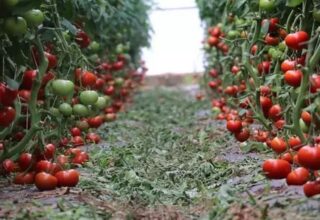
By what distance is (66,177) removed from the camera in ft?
10.5

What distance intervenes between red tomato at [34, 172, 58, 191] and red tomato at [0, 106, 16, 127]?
33cm

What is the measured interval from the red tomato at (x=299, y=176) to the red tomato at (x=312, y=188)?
142 mm

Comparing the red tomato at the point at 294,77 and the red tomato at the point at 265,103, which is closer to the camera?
the red tomato at the point at 294,77

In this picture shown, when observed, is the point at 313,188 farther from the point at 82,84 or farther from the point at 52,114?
the point at 82,84

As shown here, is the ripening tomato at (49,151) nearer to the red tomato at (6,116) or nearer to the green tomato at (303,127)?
the red tomato at (6,116)

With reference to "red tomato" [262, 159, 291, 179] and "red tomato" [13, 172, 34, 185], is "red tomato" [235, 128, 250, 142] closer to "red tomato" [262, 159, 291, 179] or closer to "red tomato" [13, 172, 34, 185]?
"red tomato" [262, 159, 291, 179]

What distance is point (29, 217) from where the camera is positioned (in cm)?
264

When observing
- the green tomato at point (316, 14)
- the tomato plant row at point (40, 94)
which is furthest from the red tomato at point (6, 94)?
the green tomato at point (316, 14)

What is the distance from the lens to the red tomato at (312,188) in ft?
8.43

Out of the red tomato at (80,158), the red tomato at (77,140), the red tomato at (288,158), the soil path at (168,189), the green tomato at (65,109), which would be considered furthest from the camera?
the red tomato at (77,140)

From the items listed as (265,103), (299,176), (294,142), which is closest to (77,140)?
(265,103)

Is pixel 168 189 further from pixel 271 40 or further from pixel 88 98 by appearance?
pixel 271 40

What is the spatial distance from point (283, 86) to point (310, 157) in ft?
5.66

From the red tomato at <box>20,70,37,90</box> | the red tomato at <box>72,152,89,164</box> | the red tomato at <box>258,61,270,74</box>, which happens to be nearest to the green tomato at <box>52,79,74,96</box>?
the red tomato at <box>20,70,37,90</box>
